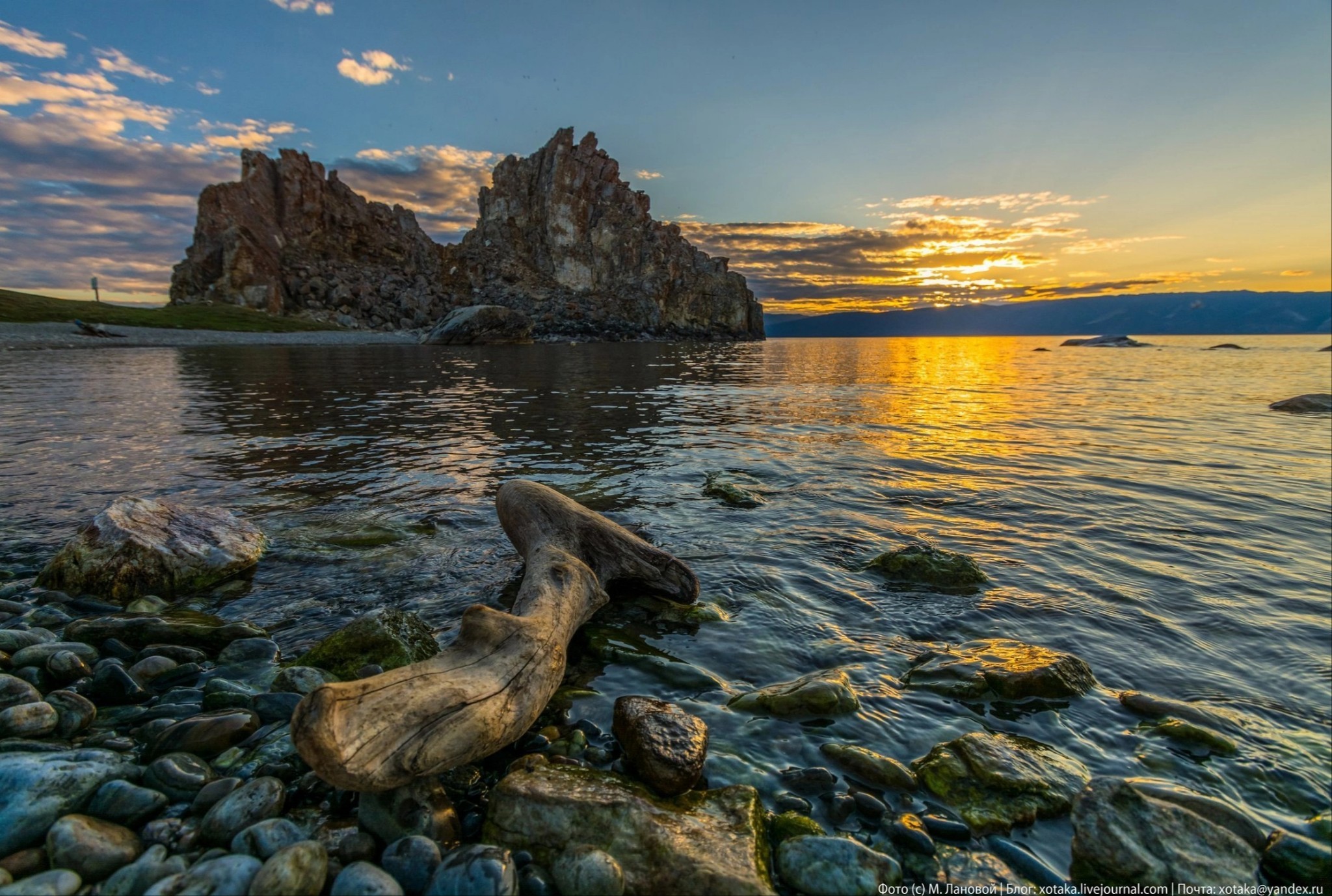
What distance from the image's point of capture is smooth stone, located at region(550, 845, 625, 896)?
9.89 ft

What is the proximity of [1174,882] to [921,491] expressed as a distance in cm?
938

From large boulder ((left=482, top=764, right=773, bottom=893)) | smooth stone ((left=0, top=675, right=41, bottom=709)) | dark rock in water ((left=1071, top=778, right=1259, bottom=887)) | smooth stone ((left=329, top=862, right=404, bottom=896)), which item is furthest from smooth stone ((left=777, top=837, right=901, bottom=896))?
smooth stone ((left=0, top=675, right=41, bottom=709))

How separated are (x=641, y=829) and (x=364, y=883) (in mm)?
1405

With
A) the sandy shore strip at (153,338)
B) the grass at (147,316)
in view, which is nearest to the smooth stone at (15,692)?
the sandy shore strip at (153,338)

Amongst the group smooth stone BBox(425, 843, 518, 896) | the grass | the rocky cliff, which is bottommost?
smooth stone BBox(425, 843, 518, 896)

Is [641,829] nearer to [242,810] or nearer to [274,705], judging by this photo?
[242,810]

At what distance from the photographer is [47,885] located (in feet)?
8.80

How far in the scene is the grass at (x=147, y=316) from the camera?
7988 centimetres

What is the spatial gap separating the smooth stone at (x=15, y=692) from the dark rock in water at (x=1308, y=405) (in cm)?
3593

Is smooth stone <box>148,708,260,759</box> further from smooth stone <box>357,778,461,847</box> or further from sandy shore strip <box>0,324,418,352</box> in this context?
sandy shore strip <box>0,324,418,352</box>

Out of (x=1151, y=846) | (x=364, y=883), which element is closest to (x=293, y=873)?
(x=364, y=883)

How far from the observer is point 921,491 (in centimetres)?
1212

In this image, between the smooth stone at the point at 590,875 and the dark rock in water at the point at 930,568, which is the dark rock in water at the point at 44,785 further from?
the dark rock in water at the point at 930,568

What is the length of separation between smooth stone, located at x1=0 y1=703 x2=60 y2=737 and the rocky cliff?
392 feet
